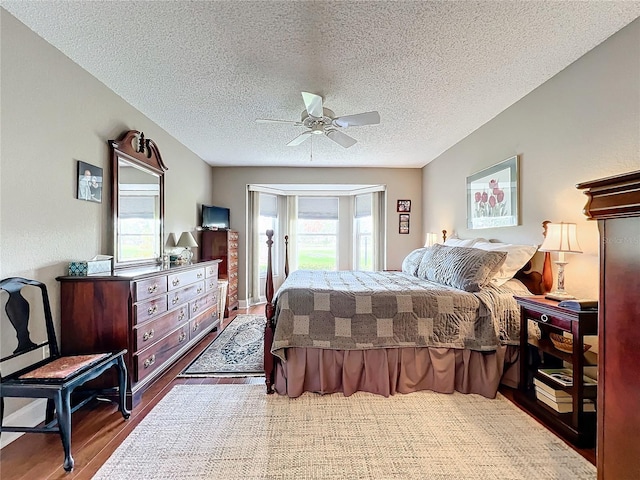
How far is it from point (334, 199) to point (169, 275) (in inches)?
167

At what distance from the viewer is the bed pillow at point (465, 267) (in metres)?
2.50

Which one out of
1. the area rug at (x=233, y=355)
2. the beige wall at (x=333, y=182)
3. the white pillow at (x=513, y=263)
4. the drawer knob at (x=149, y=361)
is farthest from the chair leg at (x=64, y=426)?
the beige wall at (x=333, y=182)

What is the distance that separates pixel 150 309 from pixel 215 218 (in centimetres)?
274

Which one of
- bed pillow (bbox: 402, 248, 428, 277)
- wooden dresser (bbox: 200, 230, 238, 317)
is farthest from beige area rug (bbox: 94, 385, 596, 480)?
wooden dresser (bbox: 200, 230, 238, 317)

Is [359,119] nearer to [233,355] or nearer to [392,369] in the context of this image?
[392,369]

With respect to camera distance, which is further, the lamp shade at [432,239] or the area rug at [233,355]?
the lamp shade at [432,239]

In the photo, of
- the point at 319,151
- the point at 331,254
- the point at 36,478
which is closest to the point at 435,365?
the point at 36,478

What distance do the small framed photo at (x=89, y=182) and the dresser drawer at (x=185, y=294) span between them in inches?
39.9

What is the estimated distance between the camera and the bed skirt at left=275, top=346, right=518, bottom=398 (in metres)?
2.37

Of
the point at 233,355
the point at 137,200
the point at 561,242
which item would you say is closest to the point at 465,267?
the point at 561,242

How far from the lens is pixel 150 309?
246cm

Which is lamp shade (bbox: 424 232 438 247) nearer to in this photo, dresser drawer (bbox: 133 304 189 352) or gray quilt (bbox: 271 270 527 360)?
gray quilt (bbox: 271 270 527 360)

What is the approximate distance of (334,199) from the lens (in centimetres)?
652

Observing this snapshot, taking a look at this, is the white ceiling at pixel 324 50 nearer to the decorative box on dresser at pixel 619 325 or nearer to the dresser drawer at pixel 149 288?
the decorative box on dresser at pixel 619 325
